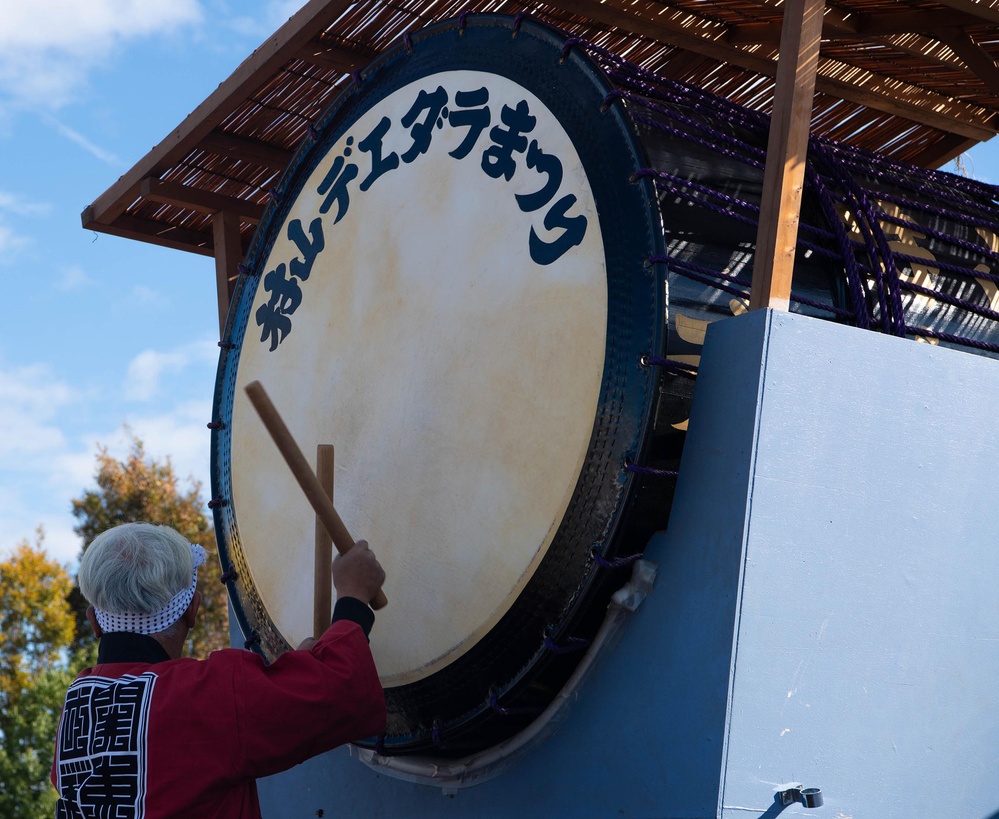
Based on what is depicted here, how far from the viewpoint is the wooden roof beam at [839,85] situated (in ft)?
8.75

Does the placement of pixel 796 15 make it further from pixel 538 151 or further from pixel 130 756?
pixel 130 756

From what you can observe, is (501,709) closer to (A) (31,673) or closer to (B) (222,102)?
(B) (222,102)

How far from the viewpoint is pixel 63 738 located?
5.65 feet

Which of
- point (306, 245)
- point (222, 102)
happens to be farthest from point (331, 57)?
point (306, 245)

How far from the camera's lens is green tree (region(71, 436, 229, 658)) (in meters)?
12.2

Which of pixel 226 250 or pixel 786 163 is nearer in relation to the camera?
pixel 786 163

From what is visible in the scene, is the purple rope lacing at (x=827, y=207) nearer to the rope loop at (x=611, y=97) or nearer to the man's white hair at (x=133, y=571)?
the rope loop at (x=611, y=97)

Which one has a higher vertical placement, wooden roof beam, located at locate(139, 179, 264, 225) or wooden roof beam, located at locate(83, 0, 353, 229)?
wooden roof beam, located at locate(83, 0, 353, 229)

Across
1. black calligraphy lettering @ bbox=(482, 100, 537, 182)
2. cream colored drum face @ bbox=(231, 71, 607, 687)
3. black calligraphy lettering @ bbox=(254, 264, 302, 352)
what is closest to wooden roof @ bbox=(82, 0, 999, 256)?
cream colored drum face @ bbox=(231, 71, 607, 687)

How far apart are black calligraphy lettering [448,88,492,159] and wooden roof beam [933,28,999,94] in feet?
3.97

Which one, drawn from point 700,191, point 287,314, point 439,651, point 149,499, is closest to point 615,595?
point 439,651

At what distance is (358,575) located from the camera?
1.82 m

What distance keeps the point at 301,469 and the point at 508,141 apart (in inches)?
26.8

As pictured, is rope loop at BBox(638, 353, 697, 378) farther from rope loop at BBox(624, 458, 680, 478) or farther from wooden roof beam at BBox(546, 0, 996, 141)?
wooden roof beam at BBox(546, 0, 996, 141)
